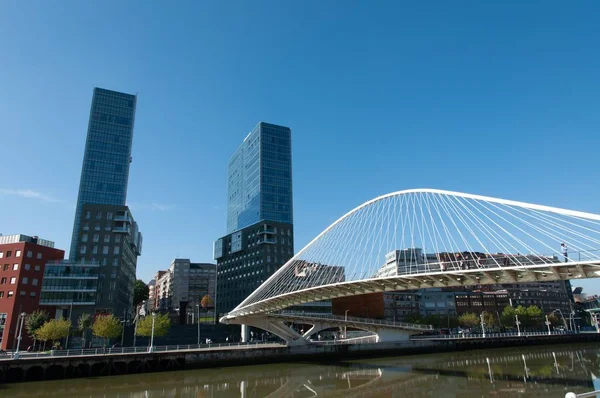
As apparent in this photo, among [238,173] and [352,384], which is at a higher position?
[238,173]

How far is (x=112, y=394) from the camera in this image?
96.9 ft

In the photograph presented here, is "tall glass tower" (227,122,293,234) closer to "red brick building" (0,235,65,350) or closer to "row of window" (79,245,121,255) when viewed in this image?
"row of window" (79,245,121,255)

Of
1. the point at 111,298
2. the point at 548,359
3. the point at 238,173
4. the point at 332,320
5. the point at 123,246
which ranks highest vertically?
the point at 238,173

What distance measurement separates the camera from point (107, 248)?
78500 millimetres

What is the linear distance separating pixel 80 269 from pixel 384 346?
52.0m

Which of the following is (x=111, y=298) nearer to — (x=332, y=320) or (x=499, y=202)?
(x=332, y=320)

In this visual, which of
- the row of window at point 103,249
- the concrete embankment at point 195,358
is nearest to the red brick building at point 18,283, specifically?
the row of window at point 103,249

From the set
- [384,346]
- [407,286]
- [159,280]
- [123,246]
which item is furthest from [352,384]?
[159,280]

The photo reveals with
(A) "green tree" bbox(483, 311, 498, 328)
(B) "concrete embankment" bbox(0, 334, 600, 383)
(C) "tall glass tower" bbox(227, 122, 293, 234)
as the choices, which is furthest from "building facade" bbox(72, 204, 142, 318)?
(A) "green tree" bbox(483, 311, 498, 328)

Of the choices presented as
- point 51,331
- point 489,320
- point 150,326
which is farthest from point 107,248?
point 489,320

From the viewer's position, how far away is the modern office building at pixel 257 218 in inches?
4245

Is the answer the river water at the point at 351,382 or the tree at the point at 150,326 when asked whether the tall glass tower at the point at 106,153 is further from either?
the river water at the point at 351,382

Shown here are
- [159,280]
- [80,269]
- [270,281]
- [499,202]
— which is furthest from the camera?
[159,280]

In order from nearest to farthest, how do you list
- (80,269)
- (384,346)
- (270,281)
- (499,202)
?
(499,202) → (270,281) → (384,346) → (80,269)
